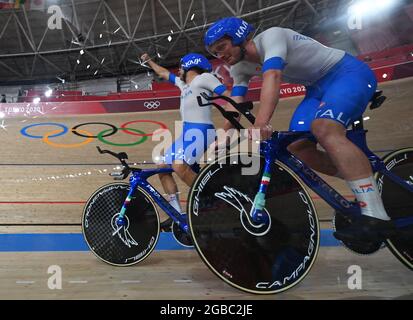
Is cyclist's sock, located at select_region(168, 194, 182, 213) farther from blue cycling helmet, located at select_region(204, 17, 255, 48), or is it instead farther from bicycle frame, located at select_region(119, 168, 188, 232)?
blue cycling helmet, located at select_region(204, 17, 255, 48)

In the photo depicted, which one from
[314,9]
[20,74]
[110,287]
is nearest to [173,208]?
[110,287]

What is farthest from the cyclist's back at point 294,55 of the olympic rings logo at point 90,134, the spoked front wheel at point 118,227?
the olympic rings logo at point 90,134

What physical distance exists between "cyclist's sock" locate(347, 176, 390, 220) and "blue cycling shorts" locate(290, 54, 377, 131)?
0.22 m

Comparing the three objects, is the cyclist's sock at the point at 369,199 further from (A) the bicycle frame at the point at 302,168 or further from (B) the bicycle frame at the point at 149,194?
(B) the bicycle frame at the point at 149,194

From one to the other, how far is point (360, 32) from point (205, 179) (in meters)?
2.36

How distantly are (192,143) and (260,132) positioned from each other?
731 millimetres

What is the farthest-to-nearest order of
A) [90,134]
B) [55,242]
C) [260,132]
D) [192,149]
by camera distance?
[90,134] < [55,242] < [192,149] < [260,132]

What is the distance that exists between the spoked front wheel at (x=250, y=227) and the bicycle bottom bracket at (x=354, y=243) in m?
0.13

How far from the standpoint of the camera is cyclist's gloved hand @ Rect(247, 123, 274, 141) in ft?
3.73

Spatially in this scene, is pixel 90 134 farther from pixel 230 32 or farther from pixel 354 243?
pixel 354 243

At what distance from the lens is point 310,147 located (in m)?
1.41

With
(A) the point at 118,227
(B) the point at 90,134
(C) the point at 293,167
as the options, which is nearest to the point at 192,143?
(A) the point at 118,227

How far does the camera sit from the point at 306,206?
1.21m

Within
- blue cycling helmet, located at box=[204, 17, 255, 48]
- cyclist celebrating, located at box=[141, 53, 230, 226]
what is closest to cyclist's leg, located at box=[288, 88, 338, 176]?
blue cycling helmet, located at box=[204, 17, 255, 48]
